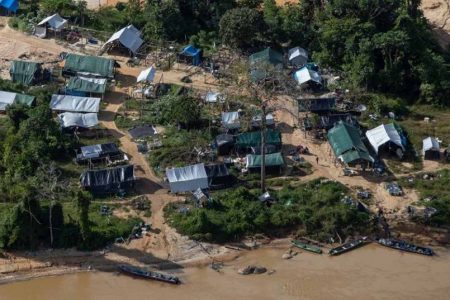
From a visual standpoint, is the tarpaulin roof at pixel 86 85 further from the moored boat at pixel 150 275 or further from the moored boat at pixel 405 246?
the moored boat at pixel 405 246

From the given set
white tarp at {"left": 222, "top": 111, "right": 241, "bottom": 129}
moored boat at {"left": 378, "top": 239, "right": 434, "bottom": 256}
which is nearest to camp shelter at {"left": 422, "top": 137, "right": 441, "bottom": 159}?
moored boat at {"left": 378, "top": 239, "right": 434, "bottom": 256}

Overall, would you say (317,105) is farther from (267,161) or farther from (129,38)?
(129,38)

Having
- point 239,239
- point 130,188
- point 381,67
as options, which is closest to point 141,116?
point 130,188

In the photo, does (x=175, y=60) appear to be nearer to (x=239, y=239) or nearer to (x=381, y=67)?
(x=381, y=67)

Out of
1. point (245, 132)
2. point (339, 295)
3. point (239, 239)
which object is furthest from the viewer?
point (245, 132)

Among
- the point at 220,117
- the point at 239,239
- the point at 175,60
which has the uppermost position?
the point at 175,60

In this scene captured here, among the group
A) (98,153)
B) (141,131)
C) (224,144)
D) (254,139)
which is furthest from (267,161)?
(98,153)

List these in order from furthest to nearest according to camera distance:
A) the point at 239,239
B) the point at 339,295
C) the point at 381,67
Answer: the point at 381,67, the point at 239,239, the point at 339,295
